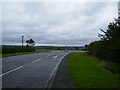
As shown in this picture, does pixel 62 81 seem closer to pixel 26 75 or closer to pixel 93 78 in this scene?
pixel 93 78

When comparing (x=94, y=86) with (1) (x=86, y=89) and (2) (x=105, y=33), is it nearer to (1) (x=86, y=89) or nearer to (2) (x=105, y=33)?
(1) (x=86, y=89)

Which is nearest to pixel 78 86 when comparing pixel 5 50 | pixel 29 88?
pixel 29 88

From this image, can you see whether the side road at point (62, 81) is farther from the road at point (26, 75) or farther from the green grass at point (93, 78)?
the road at point (26, 75)

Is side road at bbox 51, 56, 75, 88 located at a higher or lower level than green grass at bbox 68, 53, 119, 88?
lower

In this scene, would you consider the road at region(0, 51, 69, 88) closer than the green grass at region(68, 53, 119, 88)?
No

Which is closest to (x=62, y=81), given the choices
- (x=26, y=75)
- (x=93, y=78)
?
(x=93, y=78)

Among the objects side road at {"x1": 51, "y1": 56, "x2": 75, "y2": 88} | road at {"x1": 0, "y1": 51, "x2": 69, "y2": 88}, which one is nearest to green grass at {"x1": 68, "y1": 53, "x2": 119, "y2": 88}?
Result: side road at {"x1": 51, "y1": 56, "x2": 75, "y2": 88}

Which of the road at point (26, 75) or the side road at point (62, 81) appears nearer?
the side road at point (62, 81)

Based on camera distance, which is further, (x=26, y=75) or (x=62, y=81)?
(x=26, y=75)

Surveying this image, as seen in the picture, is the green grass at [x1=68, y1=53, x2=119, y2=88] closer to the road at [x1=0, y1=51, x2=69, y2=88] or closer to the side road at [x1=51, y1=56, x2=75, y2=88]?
the side road at [x1=51, y1=56, x2=75, y2=88]

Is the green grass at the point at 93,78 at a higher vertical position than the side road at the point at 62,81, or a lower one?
higher

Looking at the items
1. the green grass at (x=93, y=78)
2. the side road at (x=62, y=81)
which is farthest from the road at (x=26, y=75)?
the green grass at (x=93, y=78)

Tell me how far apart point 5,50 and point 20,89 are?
41.1 m

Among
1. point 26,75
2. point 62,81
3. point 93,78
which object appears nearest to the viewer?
point 62,81
